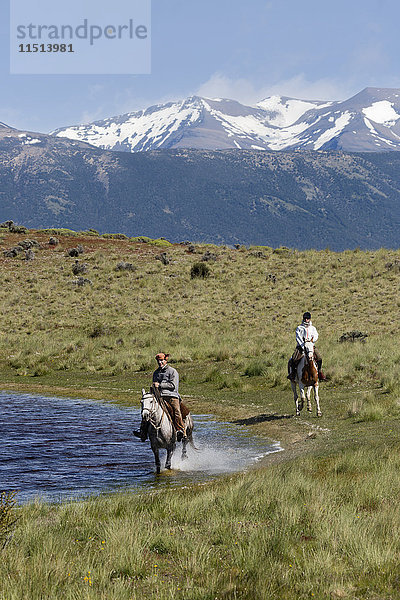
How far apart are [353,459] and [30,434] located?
31.7 ft

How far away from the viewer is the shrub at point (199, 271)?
58.6 meters

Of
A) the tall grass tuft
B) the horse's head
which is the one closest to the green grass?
the tall grass tuft

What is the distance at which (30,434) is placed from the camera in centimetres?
1783

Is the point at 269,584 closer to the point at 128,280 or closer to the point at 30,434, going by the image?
the point at 30,434

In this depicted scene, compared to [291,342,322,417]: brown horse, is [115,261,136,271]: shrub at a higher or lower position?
higher

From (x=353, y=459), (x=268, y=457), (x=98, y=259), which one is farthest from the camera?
(x=98, y=259)

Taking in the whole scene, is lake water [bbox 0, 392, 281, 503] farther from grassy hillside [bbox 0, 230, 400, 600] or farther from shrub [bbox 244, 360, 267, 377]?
shrub [bbox 244, 360, 267, 377]

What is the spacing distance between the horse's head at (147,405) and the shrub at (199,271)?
45.4m

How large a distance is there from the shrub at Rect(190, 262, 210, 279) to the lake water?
3667 cm

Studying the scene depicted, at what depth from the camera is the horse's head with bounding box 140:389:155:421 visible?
42.7ft

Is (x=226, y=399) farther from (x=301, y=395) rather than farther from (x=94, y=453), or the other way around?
(x=94, y=453)

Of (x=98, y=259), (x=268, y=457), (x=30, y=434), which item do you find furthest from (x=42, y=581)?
(x=98, y=259)

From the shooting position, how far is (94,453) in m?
15.4

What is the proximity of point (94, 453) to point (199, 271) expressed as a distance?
145 ft
